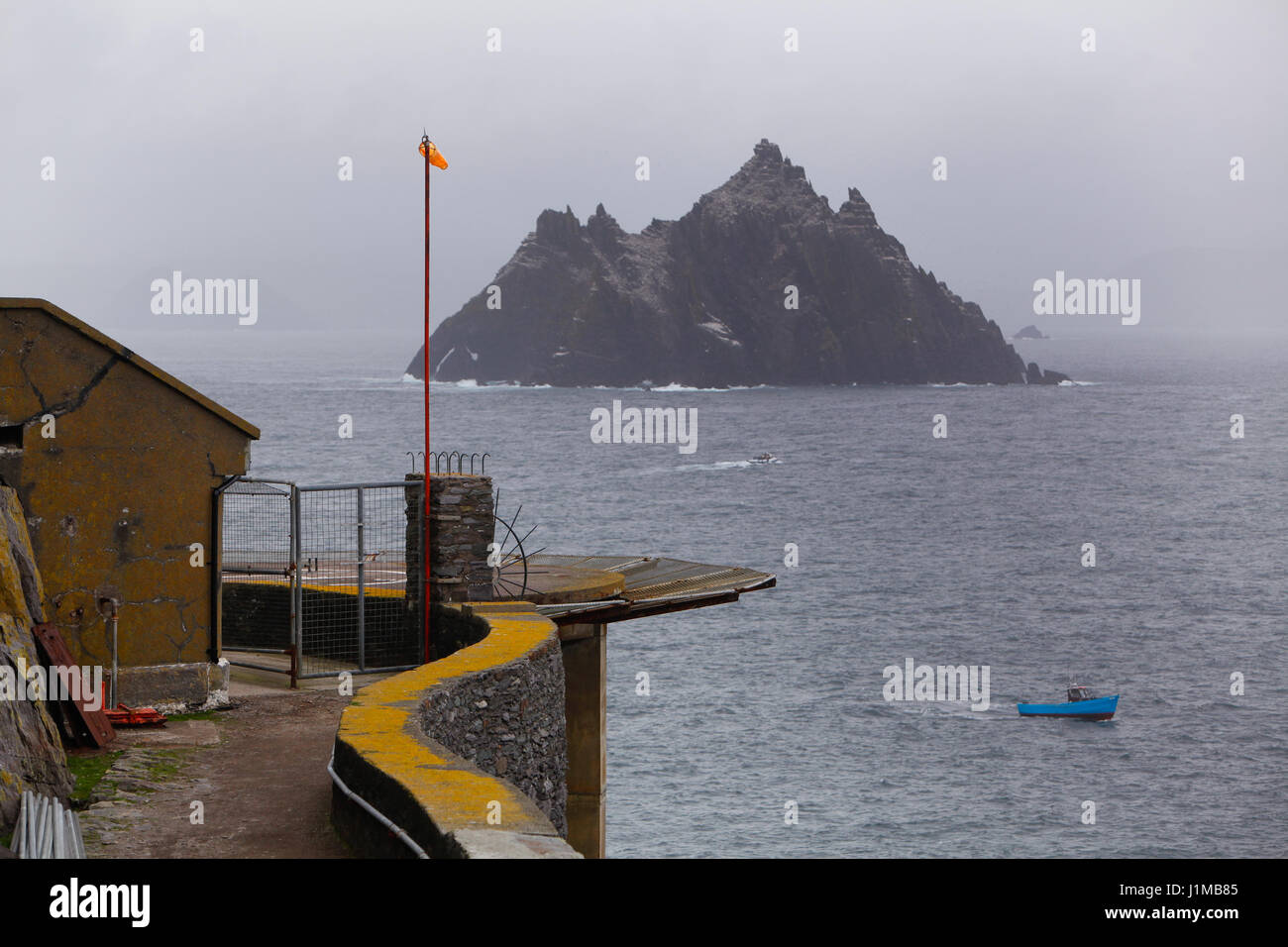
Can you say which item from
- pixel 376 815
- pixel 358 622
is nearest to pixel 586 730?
pixel 358 622

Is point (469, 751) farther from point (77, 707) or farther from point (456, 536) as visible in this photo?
point (456, 536)

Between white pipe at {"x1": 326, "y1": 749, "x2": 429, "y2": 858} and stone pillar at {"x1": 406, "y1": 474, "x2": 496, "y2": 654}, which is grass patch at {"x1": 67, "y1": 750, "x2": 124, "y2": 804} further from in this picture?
stone pillar at {"x1": 406, "y1": 474, "x2": 496, "y2": 654}

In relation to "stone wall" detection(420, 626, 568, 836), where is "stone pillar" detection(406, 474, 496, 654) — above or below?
above

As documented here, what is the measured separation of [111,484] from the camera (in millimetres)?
16047

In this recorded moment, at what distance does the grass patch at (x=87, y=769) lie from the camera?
12.8 metres

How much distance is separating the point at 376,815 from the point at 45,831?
2.42m

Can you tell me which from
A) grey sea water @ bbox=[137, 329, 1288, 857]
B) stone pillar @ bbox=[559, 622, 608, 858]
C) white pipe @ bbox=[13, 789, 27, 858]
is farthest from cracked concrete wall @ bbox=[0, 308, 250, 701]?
grey sea water @ bbox=[137, 329, 1288, 857]

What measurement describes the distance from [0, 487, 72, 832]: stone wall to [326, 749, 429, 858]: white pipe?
246 cm

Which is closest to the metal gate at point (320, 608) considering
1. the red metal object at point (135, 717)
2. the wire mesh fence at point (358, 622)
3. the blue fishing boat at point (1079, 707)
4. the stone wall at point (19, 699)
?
the wire mesh fence at point (358, 622)

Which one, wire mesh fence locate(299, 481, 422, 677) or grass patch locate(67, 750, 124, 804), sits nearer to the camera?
grass patch locate(67, 750, 124, 804)

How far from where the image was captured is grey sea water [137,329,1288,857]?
63.0 m

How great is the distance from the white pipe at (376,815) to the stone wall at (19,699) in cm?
246

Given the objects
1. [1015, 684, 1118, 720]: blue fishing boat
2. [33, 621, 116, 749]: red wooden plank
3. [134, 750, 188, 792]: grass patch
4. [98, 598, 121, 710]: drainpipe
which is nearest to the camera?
[134, 750, 188, 792]: grass patch

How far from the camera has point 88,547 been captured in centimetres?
1595
